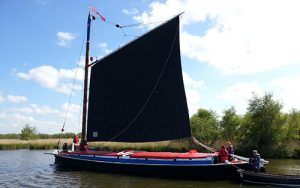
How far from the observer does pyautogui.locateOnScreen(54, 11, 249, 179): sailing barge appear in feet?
75.5

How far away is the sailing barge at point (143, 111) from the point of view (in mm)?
23016

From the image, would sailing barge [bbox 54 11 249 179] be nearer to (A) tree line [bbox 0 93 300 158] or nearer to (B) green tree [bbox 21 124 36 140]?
(A) tree line [bbox 0 93 300 158]

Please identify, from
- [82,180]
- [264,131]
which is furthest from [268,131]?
[82,180]

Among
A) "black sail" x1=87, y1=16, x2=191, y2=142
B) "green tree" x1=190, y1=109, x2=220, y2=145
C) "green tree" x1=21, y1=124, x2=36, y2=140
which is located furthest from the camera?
"green tree" x1=21, y1=124, x2=36, y2=140

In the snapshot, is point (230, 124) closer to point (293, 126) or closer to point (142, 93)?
point (293, 126)

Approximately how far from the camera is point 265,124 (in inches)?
1710

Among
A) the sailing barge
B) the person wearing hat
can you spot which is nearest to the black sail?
the sailing barge

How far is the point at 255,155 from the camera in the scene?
21781 mm

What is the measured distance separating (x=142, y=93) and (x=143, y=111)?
4.49ft

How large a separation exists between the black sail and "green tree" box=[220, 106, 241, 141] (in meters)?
25.2

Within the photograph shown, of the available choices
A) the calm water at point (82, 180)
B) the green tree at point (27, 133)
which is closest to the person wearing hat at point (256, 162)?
the calm water at point (82, 180)

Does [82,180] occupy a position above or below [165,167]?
below

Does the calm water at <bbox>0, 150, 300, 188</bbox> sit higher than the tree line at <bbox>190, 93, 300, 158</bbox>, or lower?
lower

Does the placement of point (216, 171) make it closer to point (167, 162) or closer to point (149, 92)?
point (167, 162)
